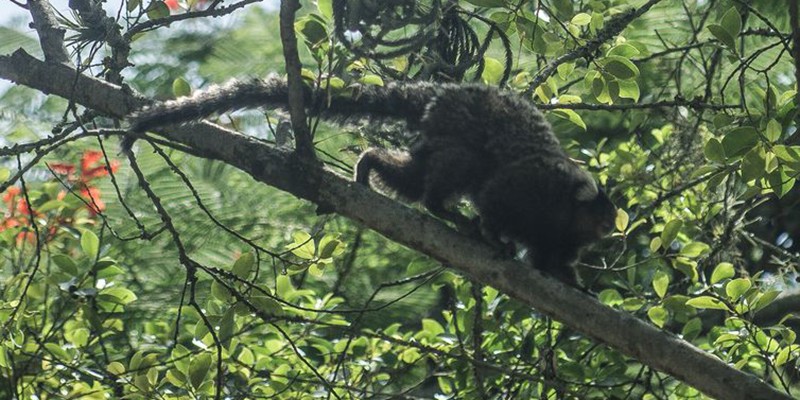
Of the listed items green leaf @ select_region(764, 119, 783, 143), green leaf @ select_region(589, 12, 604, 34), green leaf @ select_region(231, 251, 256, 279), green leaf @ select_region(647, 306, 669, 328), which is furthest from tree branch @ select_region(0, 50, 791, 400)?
green leaf @ select_region(589, 12, 604, 34)

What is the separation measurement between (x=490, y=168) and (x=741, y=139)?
1.66m

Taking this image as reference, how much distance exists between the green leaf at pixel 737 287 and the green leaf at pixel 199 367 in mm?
2097

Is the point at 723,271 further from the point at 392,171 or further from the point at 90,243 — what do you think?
the point at 90,243

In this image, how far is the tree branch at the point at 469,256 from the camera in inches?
150

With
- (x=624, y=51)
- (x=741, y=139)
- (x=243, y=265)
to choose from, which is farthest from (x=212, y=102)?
(x=741, y=139)

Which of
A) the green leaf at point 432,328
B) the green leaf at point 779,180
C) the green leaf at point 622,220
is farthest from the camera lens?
the green leaf at point 432,328

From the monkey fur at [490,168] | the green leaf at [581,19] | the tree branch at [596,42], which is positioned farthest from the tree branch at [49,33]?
the green leaf at [581,19]

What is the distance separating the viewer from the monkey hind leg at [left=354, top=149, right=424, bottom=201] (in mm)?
5367

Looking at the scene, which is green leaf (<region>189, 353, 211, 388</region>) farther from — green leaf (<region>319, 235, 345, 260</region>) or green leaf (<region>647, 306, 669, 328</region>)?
green leaf (<region>647, 306, 669, 328</region>)

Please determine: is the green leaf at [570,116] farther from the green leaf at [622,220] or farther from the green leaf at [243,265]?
the green leaf at [243,265]

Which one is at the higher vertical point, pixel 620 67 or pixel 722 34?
pixel 722 34

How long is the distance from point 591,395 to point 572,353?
0.33 meters

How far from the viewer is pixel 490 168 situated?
5281mm

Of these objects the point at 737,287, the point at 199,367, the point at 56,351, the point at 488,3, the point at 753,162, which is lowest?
the point at 56,351
